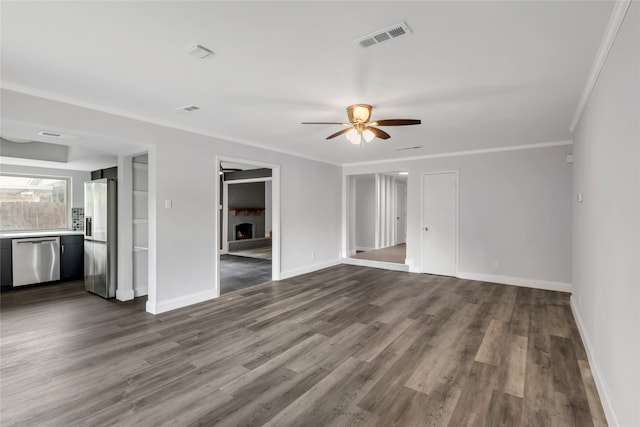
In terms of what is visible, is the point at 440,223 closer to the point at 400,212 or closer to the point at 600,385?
the point at 600,385

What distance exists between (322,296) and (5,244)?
5.32 metres

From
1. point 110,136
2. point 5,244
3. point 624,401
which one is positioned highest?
point 110,136

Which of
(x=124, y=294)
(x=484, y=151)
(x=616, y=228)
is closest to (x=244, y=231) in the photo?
(x=124, y=294)

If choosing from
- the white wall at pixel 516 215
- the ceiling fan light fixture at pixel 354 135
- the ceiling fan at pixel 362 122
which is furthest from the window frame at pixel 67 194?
the white wall at pixel 516 215

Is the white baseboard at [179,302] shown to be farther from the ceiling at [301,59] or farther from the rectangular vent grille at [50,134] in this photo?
the rectangular vent grille at [50,134]

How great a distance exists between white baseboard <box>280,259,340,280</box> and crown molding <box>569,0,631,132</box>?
496 centimetres

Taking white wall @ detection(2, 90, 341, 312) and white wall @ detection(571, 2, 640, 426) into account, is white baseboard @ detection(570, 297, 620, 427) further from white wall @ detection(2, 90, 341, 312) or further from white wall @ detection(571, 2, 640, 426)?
white wall @ detection(2, 90, 341, 312)

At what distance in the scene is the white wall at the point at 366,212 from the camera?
31.0ft

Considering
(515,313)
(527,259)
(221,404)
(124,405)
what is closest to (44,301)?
(124,405)

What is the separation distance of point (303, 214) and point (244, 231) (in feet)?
17.2

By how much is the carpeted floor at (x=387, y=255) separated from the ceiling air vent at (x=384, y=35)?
5711 mm

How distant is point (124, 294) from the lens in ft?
14.9

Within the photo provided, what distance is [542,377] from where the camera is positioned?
97.1 inches

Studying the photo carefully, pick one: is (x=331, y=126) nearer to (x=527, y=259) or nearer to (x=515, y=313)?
(x=515, y=313)
